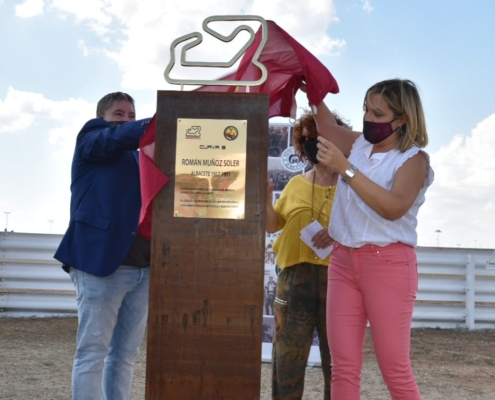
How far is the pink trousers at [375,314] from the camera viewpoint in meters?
2.64

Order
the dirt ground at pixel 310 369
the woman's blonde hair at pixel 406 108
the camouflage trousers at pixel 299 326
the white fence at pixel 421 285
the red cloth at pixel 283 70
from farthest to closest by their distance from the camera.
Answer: the white fence at pixel 421 285, the dirt ground at pixel 310 369, the camouflage trousers at pixel 299 326, the red cloth at pixel 283 70, the woman's blonde hair at pixel 406 108

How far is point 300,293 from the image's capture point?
3436mm

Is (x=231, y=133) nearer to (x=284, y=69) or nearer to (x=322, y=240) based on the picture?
(x=284, y=69)

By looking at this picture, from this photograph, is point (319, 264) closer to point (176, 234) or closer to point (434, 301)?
point (176, 234)

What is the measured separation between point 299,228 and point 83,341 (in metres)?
1.33

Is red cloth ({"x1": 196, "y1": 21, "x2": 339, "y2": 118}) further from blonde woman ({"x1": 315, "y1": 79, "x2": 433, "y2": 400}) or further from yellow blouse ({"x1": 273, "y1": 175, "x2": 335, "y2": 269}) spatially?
yellow blouse ({"x1": 273, "y1": 175, "x2": 335, "y2": 269})

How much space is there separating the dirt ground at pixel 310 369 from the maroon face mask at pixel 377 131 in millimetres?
3092

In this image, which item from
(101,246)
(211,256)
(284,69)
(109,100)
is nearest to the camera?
(211,256)

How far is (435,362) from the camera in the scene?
6762mm

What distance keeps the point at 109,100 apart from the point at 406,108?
1687 millimetres

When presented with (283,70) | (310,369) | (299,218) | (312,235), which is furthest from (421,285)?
(283,70)

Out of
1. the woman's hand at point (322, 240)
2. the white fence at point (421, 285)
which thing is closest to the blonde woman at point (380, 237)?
the woman's hand at point (322, 240)

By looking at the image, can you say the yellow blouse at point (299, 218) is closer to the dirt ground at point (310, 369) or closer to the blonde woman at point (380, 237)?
the blonde woman at point (380, 237)

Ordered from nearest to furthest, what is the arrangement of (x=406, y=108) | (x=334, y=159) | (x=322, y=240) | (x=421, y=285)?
(x=334, y=159)
(x=406, y=108)
(x=322, y=240)
(x=421, y=285)
